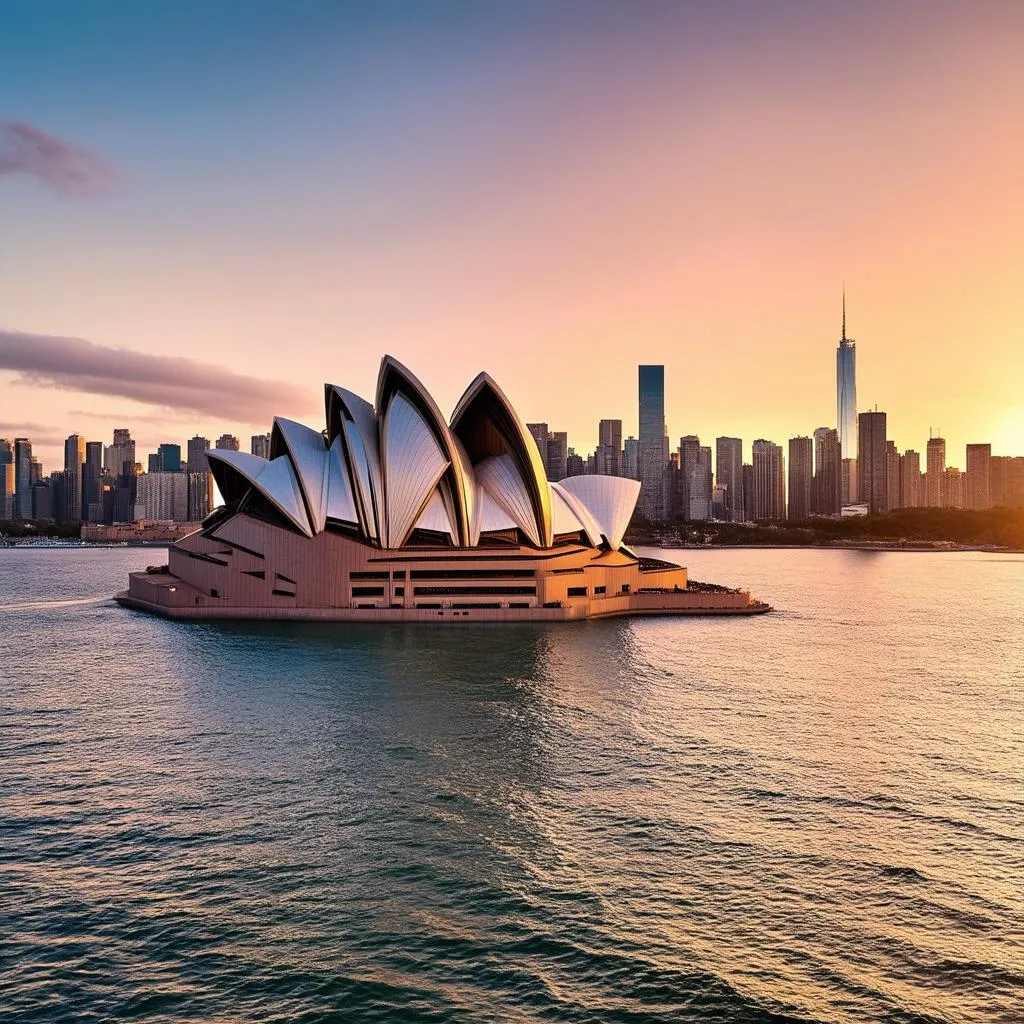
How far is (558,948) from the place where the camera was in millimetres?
14414

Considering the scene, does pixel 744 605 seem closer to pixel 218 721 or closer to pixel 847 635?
pixel 847 635

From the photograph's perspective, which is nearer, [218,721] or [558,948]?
[558,948]

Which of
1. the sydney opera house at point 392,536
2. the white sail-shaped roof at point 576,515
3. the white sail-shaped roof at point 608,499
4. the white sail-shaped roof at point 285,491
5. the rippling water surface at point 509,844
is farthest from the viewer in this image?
the white sail-shaped roof at point 608,499

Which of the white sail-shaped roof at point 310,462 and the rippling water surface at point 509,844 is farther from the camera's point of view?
the white sail-shaped roof at point 310,462

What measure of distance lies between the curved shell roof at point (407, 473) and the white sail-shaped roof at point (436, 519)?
7 cm

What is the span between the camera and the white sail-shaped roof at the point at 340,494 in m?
56.5

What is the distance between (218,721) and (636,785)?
1520cm

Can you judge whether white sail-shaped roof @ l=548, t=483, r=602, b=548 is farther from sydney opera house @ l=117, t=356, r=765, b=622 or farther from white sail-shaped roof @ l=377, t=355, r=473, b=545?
white sail-shaped roof @ l=377, t=355, r=473, b=545

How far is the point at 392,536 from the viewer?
5616 cm

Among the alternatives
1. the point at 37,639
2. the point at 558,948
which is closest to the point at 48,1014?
the point at 558,948

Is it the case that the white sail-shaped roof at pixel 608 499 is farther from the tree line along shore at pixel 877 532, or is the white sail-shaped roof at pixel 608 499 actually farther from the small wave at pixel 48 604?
the tree line along shore at pixel 877 532

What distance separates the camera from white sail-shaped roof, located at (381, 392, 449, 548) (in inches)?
2199

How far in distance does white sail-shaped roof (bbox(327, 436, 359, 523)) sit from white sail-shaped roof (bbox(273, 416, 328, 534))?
0.36 metres

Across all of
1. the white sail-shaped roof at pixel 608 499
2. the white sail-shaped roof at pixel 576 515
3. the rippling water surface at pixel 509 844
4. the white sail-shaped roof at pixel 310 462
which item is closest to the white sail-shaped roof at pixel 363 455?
the white sail-shaped roof at pixel 310 462
